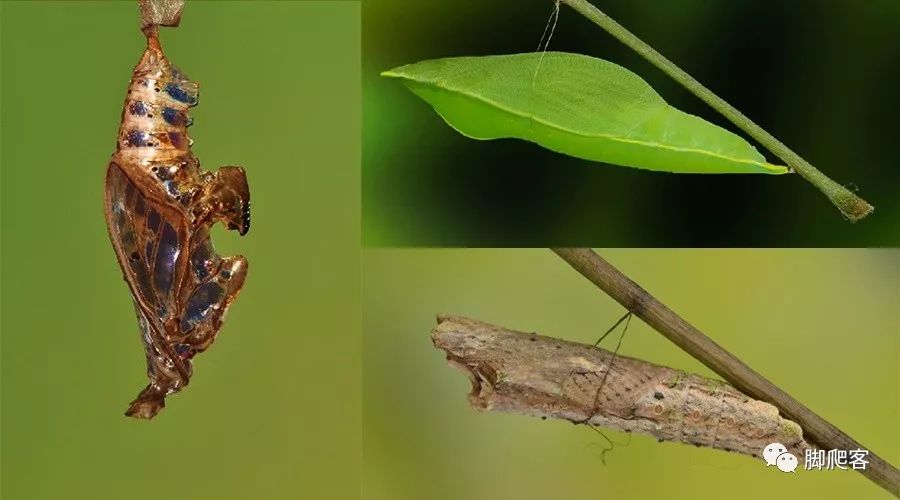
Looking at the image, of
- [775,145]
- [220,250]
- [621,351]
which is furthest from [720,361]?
[220,250]

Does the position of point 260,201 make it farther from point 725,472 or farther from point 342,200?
point 725,472

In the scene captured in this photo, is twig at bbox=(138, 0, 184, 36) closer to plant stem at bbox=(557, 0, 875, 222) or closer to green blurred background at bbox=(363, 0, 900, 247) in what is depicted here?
green blurred background at bbox=(363, 0, 900, 247)

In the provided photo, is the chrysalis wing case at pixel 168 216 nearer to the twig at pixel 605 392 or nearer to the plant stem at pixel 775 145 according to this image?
the twig at pixel 605 392

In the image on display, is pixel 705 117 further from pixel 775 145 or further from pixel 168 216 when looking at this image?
pixel 168 216

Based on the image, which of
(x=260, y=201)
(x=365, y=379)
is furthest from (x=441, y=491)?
(x=260, y=201)

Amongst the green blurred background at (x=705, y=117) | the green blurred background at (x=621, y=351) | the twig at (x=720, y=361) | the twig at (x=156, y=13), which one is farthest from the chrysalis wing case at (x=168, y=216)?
the twig at (x=720, y=361)

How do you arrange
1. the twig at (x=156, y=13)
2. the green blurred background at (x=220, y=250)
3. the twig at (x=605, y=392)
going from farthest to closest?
the green blurred background at (x=220, y=250)
the twig at (x=156, y=13)
the twig at (x=605, y=392)
